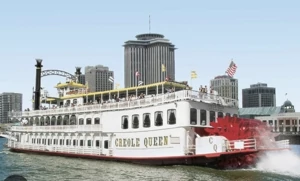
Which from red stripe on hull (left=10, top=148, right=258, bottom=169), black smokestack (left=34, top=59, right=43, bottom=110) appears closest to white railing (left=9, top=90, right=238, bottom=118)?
red stripe on hull (left=10, top=148, right=258, bottom=169)

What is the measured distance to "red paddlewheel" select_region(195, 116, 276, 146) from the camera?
22.7 metres

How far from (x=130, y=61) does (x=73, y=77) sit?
468ft

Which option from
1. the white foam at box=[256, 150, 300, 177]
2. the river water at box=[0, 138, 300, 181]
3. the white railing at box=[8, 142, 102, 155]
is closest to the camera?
the river water at box=[0, 138, 300, 181]

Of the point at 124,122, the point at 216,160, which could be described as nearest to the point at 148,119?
the point at 124,122

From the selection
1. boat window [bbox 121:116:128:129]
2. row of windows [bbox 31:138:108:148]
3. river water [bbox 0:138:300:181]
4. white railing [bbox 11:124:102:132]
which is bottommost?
river water [bbox 0:138:300:181]

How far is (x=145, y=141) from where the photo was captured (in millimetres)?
24594

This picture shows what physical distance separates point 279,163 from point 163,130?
23.6 ft

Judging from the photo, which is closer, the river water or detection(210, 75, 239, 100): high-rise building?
the river water

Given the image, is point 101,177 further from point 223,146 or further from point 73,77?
point 73,77

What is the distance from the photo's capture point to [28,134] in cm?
3719

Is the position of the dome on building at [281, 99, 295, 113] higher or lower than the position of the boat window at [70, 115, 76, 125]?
higher

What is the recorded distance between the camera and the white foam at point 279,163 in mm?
21600

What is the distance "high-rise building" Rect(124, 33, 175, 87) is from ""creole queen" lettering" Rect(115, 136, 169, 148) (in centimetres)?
14350

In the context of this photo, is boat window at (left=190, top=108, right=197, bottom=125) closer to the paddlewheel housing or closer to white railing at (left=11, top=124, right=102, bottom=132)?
the paddlewheel housing
